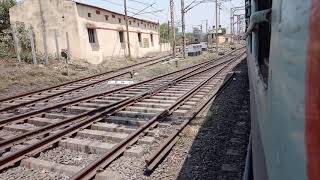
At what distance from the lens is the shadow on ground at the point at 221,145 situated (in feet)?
16.6

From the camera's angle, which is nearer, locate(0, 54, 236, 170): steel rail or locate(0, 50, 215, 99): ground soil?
locate(0, 54, 236, 170): steel rail

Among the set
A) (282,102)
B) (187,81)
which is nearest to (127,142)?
(282,102)

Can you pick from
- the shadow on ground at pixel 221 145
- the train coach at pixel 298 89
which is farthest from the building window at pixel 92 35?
the train coach at pixel 298 89

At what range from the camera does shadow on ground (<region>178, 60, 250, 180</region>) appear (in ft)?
16.6

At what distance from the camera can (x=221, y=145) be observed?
6156mm

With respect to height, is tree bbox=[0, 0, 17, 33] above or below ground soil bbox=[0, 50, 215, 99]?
above

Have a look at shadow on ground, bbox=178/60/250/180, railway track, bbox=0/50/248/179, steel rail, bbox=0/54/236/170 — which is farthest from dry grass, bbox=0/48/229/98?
shadow on ground, bbox=178/60/250/180

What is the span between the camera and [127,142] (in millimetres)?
6180

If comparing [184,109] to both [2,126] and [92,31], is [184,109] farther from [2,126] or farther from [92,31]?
[92,31]

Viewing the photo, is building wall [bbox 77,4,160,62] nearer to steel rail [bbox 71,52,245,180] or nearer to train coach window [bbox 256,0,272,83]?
steel rail [bbox 71,52,245,180]

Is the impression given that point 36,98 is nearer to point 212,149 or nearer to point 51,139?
point 51,139

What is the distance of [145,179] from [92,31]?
24.6 meters

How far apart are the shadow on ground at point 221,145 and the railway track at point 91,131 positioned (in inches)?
21.6

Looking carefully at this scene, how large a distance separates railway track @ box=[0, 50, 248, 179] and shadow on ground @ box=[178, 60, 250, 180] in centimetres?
55
